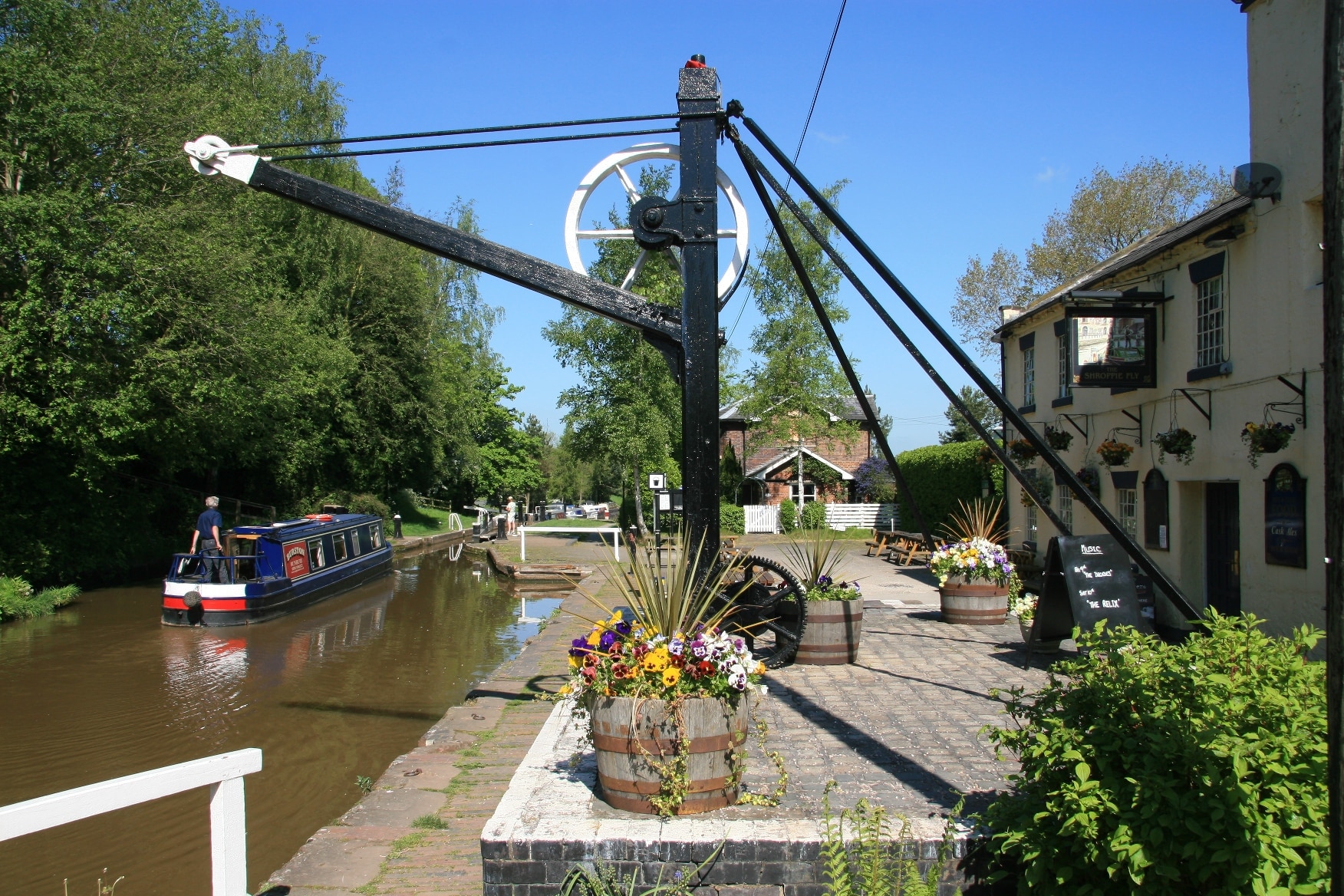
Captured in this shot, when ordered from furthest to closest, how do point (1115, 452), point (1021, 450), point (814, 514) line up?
point (814, 514)
point (1021, 450)
point (1115, 452)

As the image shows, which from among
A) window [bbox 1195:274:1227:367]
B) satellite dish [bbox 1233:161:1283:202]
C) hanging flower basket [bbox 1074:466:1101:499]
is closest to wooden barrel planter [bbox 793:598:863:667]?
window [bbox 1195:274:1227:367]

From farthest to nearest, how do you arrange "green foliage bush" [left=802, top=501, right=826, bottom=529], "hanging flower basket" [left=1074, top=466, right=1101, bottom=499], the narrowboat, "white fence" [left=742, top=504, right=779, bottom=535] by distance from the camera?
"white fence" [left=742, top=504, right=779, bottom=535], "green foliage bush" [left=802, top=501, right=826, bottom=529], the narrowboat, "hanging flower basket" [left=1074, top=466, right=1101, bottom=499]

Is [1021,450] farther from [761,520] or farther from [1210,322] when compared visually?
[761,520]

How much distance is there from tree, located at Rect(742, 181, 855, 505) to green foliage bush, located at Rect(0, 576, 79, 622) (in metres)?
23.5

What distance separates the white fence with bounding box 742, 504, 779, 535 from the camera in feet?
113

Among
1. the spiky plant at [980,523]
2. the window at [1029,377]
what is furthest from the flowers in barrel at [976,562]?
the window at [1029,377]

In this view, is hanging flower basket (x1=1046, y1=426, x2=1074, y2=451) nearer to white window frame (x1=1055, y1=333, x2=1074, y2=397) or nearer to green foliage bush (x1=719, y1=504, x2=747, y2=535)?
white window frame (x1=1055, y1=333, x2=1074, y2=397)

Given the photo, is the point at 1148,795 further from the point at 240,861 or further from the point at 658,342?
the point at 658,342

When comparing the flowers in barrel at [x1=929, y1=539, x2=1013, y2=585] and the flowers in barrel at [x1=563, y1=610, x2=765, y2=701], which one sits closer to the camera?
the flowers in barrel at [x1=563, y1=610, x2=765, y2=701]

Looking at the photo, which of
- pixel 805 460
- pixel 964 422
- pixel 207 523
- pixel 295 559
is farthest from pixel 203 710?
pixel 964 422

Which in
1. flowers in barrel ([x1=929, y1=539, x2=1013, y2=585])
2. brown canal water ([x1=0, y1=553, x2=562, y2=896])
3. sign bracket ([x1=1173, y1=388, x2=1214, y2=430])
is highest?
sign bracket ([x1=1173, y1=388, x2=1214, y2=430])

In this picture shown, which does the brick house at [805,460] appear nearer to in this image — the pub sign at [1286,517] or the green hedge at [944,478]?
the green hedge at [944,478]

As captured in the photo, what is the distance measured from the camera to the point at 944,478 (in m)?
23.1

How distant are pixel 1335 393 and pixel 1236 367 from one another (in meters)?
8.95
